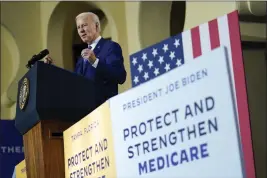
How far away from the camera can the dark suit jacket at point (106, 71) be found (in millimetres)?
3074

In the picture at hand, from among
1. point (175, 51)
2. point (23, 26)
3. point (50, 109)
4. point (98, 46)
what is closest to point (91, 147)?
point (50, 109)

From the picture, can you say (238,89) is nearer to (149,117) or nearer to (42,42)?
(149,117)

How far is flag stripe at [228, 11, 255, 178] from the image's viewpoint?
2.29 metres

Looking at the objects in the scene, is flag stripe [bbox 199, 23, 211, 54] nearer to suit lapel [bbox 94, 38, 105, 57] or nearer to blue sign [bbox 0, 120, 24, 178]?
suit lapel [bbox 94, 38, 105, 57]

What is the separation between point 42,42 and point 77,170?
602 cm

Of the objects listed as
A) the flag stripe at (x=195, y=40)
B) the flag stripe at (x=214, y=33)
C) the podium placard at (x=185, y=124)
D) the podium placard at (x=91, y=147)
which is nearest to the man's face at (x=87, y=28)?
the podium placard at (x=91, y=147)

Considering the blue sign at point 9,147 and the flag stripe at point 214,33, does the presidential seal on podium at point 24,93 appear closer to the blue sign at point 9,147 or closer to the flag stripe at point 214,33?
the flag stripe at point 214,33

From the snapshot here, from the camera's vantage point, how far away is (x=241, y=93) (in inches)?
96.0

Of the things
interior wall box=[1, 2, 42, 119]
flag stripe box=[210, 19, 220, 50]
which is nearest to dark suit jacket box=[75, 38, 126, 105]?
flag stripe box=[210, 19, 220, 50]

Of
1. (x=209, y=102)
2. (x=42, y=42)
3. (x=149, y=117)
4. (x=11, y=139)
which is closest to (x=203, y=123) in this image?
(x=209, y=102)

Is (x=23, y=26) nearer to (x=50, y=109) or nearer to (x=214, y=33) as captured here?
(x=50, y=109)

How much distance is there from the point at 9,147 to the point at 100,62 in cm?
261

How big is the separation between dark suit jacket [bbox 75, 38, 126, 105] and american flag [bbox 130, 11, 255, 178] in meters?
0.31

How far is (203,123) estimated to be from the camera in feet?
5.93
